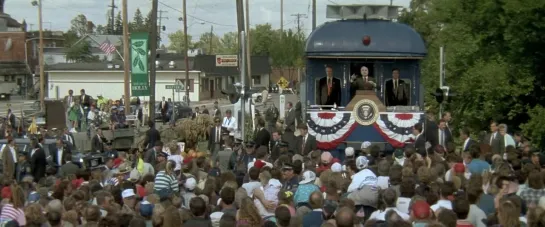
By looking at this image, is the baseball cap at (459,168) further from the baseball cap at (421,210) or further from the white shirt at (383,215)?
the baseball cap at (421,210)

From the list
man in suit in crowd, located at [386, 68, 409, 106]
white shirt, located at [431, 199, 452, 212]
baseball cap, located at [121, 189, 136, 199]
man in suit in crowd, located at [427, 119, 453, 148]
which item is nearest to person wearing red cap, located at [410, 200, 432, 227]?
white shirt, located at [431, 199, 452, 212]

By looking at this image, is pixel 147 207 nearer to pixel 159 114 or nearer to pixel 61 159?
pixel 61 159

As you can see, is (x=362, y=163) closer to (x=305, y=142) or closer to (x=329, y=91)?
(x=305, y=142)

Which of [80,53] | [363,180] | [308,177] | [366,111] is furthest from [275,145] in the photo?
[80,53]

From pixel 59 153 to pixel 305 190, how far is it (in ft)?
45.3

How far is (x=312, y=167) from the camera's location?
539 inches

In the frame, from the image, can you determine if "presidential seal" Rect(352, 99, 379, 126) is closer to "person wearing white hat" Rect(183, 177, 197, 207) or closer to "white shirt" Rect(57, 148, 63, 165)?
"white shirt" Rect(57, 148, 63, 165)

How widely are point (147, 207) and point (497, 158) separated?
19.8 feet

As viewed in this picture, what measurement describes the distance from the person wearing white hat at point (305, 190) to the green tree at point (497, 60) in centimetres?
1265

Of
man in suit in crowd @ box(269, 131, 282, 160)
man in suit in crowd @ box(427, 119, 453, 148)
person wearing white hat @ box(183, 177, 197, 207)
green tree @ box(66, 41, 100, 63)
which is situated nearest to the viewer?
person wearing white hat @ box(183, 177, 197, 207)

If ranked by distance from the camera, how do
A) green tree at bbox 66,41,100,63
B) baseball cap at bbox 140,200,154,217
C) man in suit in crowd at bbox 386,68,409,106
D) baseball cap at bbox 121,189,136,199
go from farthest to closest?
green tree at bbox 66,41,100,63, man in suit in crowd at bbox 386,68,409,106, baseball cap at bbox 121,189,136,199, baseball cap at bbox 140,200,154,217

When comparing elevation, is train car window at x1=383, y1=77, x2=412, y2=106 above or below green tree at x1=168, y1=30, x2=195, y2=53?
below

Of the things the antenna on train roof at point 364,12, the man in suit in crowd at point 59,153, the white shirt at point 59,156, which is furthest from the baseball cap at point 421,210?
the white shirt at point 59,156

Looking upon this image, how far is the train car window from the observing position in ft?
72.9
